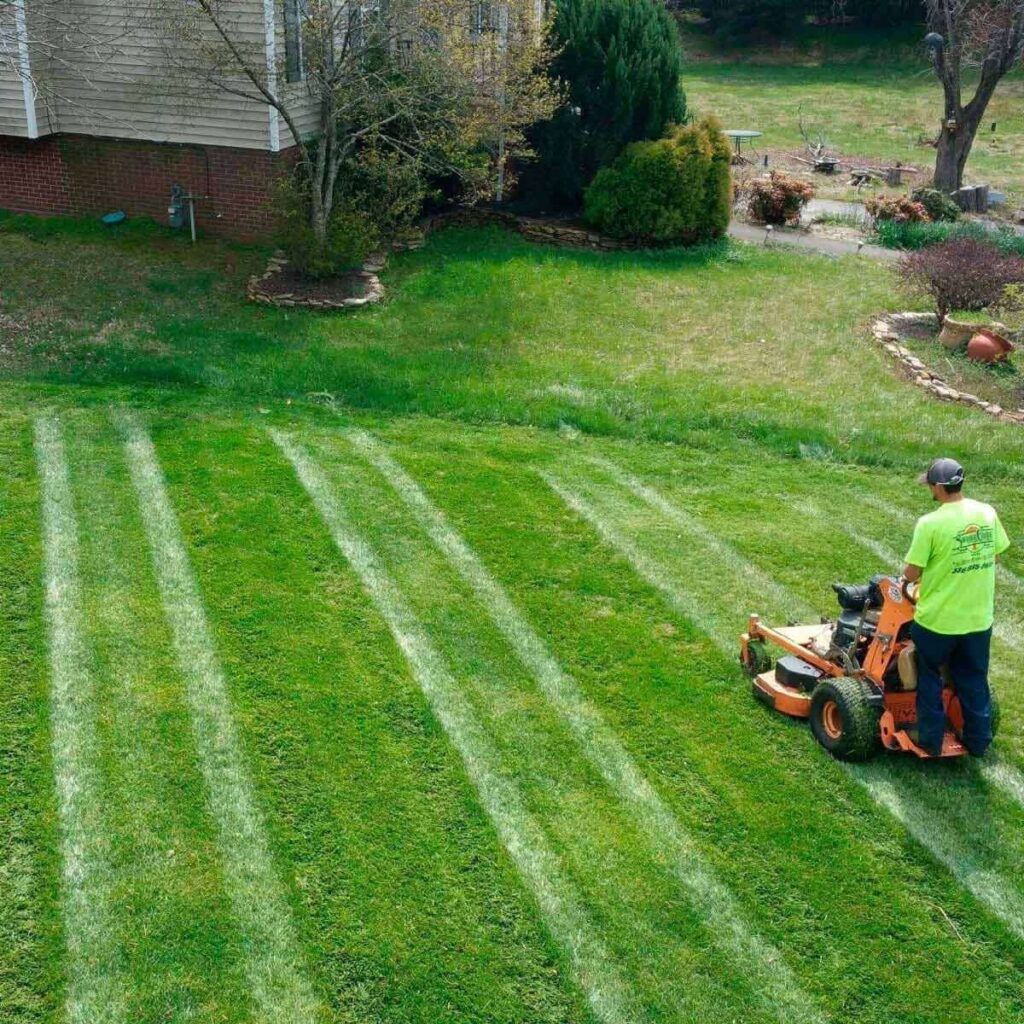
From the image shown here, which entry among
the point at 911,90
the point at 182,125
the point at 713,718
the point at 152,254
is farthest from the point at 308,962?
the point at 911,90

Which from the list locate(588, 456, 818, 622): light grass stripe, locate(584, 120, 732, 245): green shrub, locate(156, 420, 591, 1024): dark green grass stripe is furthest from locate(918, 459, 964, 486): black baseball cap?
locate(584, 120, 732, 245): green shrub

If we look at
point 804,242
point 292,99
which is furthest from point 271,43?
point 804,242

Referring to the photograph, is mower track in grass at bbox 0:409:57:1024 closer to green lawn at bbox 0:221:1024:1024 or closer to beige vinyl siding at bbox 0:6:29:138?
green lawn at bbox 0:221:1024:1024

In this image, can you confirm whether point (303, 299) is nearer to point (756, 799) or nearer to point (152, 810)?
point (152, 810)

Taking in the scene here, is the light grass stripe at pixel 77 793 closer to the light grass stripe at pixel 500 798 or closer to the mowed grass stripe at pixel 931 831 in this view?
the light grass stripe at pixel 500 798

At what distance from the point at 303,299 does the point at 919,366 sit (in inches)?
312

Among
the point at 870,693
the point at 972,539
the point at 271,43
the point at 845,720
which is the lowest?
the point at 845,720

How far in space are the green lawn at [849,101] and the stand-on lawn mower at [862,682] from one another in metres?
22.7

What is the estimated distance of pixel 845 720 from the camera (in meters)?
6.48

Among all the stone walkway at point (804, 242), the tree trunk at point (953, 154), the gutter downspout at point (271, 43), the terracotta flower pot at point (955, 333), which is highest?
the gutter downspout at point (271, 43)

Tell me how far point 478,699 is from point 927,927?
2913mm

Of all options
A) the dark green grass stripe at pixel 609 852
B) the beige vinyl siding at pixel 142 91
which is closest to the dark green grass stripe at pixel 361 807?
the dark green grass stripe at pixel 609 852

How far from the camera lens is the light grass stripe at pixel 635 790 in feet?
17.3

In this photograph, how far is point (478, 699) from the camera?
281 inches
